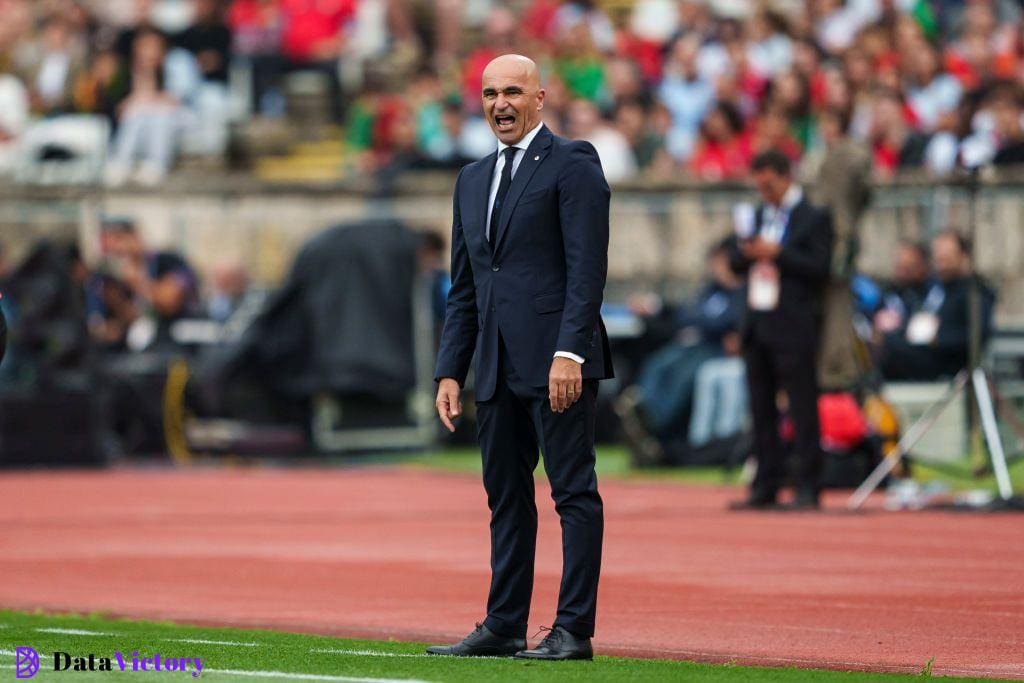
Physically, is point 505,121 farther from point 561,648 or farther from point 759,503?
point 759,503

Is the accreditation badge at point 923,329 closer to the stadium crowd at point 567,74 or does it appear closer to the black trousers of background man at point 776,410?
the stadium crowd at point 567,74

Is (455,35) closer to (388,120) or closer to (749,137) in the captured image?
(388,120)

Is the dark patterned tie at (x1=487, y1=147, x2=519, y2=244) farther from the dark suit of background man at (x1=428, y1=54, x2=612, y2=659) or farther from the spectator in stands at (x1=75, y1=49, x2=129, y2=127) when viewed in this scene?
the spectator in stands at (x1=75, y1=49, x2=129, y2=127)

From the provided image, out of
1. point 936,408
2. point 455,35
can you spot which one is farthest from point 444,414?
point 455,35

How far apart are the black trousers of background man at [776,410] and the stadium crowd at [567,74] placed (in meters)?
7.22

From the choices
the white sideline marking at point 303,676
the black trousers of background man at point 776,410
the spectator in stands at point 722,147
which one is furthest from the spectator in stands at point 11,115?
the white sideline marking at point 303,676

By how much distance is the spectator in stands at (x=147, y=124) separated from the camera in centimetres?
2605

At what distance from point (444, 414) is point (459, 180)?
0.88 meters

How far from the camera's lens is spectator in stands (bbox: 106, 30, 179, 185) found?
26047mm

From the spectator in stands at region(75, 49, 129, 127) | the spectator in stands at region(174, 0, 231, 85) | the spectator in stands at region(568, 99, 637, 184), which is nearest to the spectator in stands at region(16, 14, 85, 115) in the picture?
the spectator in stands at region(75, 49, 129, 127)

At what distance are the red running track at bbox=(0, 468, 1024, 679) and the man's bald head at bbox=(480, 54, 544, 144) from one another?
201 centimetres

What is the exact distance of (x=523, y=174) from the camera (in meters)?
8.40

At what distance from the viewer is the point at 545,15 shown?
91.4ft

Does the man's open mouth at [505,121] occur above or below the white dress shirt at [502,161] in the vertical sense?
above
